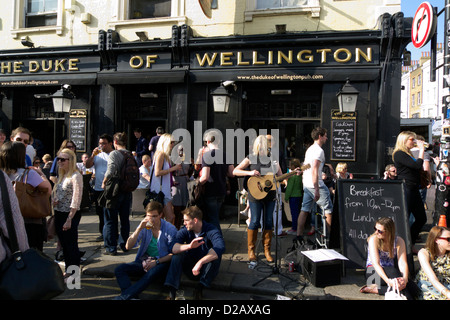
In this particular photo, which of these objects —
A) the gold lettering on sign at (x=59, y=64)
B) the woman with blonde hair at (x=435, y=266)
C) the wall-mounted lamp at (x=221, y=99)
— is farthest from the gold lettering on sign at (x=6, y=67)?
the woman with blonde hair at (x=435, y=266)

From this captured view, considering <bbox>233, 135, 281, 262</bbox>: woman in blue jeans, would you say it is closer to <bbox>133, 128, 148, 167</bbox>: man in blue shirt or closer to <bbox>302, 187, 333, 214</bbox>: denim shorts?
<bbox>302, 187, 333, 214</bbox>: denim shorts

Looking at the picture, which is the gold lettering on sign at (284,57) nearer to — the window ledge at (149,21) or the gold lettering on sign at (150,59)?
the window ledge at (149,21)

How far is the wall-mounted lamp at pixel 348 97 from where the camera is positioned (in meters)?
6.79

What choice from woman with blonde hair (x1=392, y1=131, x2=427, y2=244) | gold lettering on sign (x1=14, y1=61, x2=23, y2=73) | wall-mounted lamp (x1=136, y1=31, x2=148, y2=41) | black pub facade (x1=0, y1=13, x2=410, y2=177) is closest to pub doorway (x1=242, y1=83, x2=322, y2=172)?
black pub facade (x1=0, y1=13, x2=410, y2=177)

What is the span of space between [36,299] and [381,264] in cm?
366

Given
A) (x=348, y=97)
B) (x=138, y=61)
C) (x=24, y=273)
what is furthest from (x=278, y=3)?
(x=24, y=273)

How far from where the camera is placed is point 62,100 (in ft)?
26.1

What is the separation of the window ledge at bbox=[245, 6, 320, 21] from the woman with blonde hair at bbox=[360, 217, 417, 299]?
19.3 feet

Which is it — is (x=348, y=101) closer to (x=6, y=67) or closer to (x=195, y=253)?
(x=195, y=253)

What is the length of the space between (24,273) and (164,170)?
2716 millimetres

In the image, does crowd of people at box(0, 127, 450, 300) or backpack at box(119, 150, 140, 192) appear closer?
crowd of people at box(0, 127, 450, 300)

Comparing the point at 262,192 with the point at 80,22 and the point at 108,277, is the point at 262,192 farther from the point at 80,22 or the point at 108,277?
the point at 80,22

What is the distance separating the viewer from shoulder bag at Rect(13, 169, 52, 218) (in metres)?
3.31

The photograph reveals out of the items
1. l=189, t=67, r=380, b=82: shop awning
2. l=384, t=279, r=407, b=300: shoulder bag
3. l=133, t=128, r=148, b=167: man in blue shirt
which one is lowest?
l=384, t=279, r=407, b=300: shoulder bag
